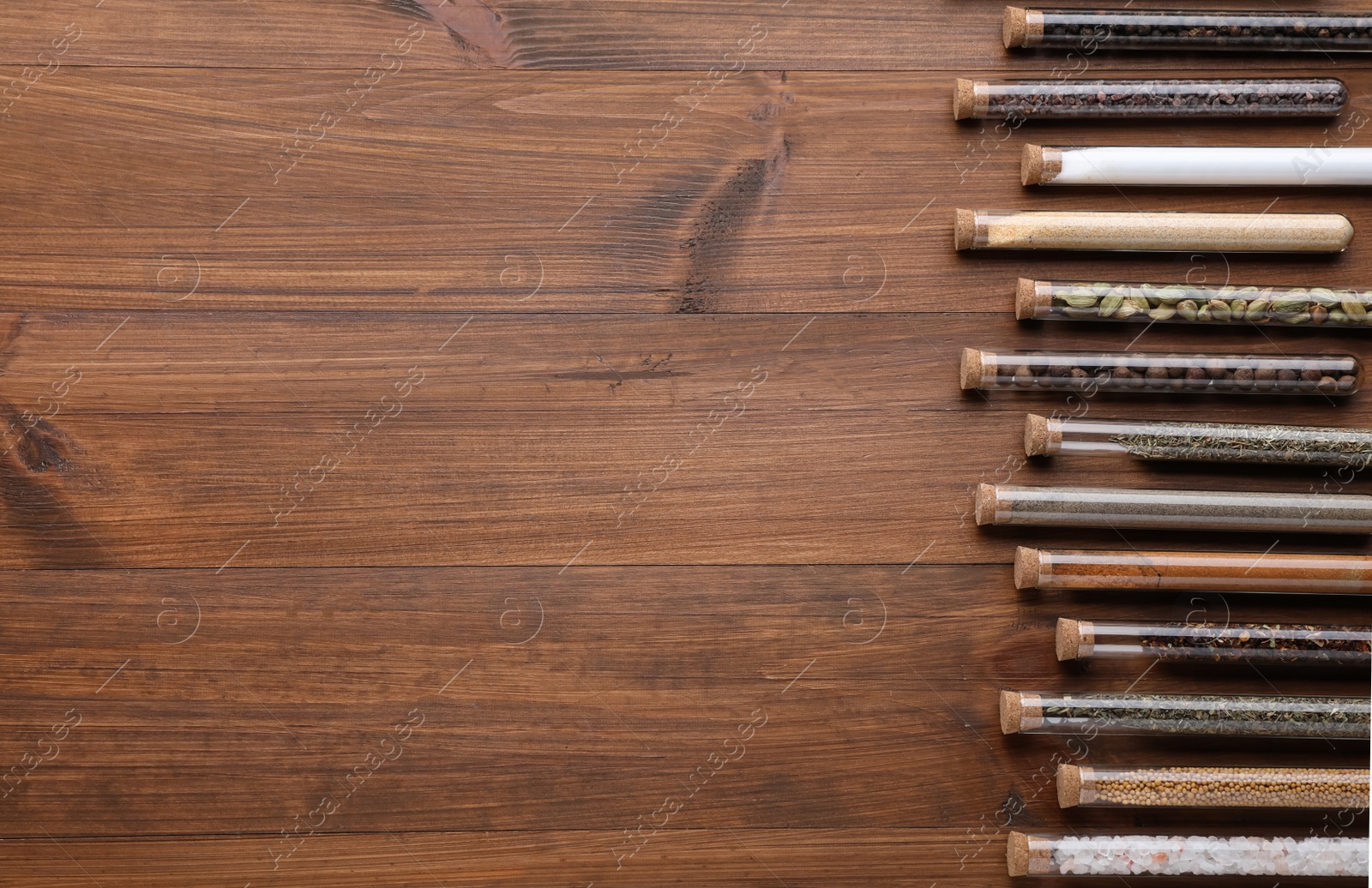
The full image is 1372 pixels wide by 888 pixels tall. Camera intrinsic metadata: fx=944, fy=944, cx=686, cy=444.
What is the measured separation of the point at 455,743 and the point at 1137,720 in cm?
116

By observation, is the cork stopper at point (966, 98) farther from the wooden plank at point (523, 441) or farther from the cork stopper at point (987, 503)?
the cork stopper at point (987, 503)

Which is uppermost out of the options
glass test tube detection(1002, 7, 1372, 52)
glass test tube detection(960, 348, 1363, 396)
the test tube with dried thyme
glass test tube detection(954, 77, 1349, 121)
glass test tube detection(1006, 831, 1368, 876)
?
glass test tube detection(1002, 7, 1372, 52)

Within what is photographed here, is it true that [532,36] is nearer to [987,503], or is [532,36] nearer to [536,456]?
[536,456]

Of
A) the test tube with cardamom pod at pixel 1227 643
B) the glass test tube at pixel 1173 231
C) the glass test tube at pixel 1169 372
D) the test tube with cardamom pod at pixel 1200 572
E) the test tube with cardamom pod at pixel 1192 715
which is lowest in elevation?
the test tube with cardamom pod at pixel 1192 715

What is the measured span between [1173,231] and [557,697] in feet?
4.36

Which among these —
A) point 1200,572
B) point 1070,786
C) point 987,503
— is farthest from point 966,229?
point 1070,786

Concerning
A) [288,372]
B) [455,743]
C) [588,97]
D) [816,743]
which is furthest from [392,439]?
[816,743]

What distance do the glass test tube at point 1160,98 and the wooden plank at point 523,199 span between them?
0.04 meters

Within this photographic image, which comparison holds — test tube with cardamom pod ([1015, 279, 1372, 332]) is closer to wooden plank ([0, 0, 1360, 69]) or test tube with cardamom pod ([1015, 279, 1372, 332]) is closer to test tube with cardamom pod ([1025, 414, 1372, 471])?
test tube with cardamom pod ([1025, 414, 1372, 471])

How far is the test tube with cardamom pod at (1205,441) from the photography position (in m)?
1.60

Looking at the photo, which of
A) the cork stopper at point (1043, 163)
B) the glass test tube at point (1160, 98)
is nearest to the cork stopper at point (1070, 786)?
the cork stopper at point (1043, 163)

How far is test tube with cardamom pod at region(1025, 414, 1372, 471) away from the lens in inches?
62.8

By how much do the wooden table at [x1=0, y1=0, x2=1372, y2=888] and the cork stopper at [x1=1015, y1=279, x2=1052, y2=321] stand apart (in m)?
0.05

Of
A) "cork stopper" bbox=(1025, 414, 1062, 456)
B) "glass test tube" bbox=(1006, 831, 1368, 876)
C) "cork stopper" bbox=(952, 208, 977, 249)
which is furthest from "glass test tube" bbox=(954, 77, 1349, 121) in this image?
"glass test tube" bbox=(1006, 831, 1368, 876)
